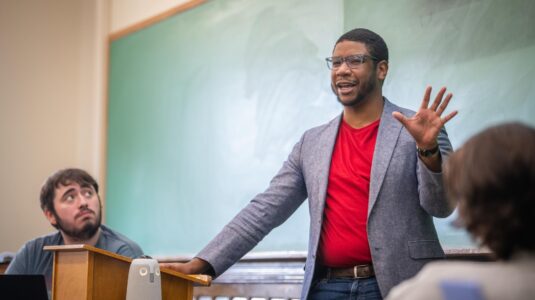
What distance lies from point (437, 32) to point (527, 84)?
1.44ft

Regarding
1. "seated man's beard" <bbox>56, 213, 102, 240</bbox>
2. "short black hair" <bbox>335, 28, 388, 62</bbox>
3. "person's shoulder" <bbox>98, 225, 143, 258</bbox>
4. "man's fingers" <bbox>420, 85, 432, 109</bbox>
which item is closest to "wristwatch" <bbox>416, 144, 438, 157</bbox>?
"man's fingers" <bbox>420, 85, 432, 109</bbox>

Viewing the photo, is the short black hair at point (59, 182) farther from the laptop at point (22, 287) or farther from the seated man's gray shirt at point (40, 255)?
the laptop at point (22, 287)

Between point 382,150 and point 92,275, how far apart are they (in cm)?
95

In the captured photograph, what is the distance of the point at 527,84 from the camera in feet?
7.95

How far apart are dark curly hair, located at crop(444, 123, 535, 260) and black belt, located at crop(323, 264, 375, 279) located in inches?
41.5

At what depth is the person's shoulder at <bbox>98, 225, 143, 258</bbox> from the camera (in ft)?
10.1

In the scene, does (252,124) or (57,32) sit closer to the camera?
(252,124)

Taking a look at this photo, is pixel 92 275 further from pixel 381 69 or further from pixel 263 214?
pixel 381 69

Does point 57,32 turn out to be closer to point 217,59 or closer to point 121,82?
point 121,82

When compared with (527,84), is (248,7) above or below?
above

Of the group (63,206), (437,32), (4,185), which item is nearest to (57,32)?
(4,185)

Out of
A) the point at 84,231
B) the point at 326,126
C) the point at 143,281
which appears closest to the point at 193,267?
the point at 143,281

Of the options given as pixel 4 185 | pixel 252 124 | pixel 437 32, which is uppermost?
pixel 437 32

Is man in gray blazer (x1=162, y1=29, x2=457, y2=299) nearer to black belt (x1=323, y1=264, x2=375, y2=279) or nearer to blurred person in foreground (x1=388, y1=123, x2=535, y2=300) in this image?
black belt (x1=323, y1=264, x2=375, y2=279)
